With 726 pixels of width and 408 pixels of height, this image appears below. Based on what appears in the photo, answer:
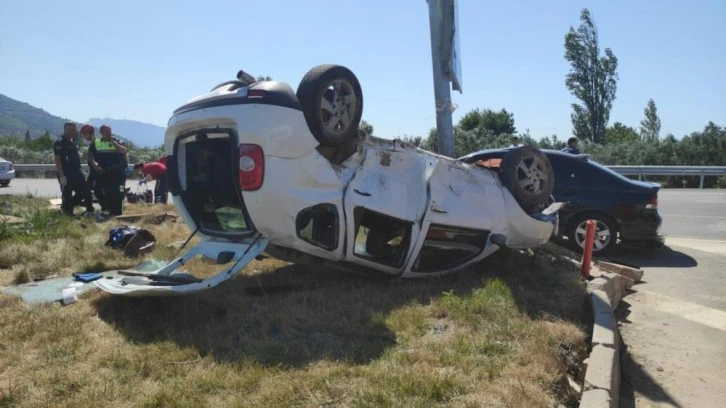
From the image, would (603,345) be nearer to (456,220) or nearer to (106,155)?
(456,220)

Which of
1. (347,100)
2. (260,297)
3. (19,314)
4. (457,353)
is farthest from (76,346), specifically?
(347,100)

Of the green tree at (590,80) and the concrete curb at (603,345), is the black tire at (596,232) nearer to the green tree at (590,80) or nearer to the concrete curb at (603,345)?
the concrete curb at (603,345)

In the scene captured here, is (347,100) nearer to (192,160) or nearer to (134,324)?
(192,160)

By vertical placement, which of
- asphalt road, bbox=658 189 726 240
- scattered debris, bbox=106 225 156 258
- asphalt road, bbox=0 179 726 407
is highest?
asphalt road, bbox=658 189 726 240

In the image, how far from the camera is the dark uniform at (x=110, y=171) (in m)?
9.15

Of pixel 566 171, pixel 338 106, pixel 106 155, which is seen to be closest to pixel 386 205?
pixel 338 106

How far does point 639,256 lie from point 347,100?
18.2 feet

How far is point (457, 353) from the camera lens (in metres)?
3.46

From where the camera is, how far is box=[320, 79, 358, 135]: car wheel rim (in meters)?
4.45

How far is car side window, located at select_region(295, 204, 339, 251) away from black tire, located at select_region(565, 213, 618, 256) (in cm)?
452

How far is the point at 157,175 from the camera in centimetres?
1095

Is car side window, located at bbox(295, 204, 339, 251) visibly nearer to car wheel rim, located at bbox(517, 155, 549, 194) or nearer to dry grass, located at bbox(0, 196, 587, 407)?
dry grass, located at bbox(0, 196, 587, 407)

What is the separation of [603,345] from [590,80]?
39.4 metres

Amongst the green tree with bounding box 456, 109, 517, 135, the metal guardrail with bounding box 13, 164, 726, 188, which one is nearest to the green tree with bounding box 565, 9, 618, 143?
the green tree with bounding box 456, 109, 517, 135
